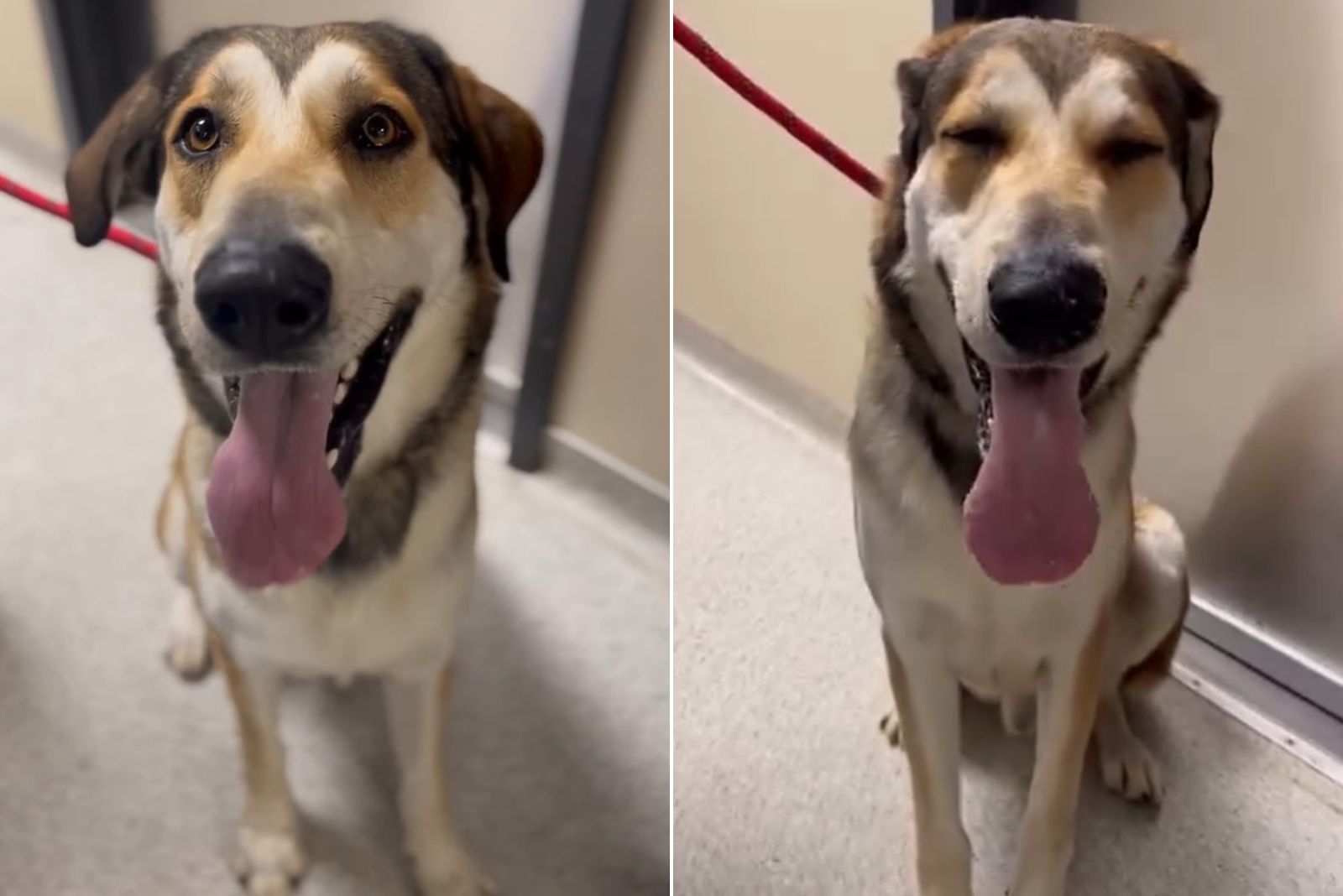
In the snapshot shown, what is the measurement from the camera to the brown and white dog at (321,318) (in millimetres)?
1045

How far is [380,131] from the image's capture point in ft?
3.84

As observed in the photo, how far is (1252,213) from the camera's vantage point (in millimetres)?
1690

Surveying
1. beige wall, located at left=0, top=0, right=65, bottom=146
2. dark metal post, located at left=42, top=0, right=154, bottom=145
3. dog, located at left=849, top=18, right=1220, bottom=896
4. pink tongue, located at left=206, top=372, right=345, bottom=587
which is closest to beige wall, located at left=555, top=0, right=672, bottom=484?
dog, located at left=849, top=18, right=1220, bottom=896

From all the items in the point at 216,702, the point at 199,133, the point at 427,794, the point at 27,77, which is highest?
the point at 199,133

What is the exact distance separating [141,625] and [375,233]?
40.9 inches

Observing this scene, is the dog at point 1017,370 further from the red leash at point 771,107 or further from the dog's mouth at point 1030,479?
the red leash at point 771,107

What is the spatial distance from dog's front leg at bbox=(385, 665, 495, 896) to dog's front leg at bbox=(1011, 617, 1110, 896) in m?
0.67

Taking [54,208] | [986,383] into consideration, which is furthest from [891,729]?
[54,208]

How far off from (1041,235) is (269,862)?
1.17m

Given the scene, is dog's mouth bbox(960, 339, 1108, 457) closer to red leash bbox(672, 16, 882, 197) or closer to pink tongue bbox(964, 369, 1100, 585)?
pink tongue bbox(964, 369, 1100, 585)

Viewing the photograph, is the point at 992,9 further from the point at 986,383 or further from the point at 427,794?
the point at 427,794

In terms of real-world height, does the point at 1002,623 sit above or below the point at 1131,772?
above

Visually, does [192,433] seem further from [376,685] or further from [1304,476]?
[1304,476]

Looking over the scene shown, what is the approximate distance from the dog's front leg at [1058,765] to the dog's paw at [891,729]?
1.08 ft
